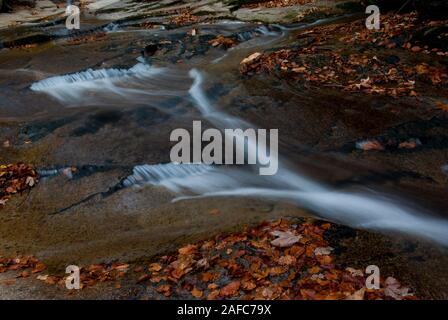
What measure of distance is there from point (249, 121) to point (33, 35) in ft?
36.0

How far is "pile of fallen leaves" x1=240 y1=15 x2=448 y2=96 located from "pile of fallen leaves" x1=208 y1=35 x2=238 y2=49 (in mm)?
1856

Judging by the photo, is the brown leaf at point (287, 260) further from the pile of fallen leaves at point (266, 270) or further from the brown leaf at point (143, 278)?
the brown leaf at point (143, 278)

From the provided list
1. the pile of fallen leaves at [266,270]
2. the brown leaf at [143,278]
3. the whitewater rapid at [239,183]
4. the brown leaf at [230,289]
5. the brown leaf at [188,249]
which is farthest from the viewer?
the whitewater rapid at [239,183]

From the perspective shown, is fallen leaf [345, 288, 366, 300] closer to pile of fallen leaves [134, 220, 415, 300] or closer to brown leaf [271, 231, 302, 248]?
pile of fallen leaves [134, 220, 415, 300]

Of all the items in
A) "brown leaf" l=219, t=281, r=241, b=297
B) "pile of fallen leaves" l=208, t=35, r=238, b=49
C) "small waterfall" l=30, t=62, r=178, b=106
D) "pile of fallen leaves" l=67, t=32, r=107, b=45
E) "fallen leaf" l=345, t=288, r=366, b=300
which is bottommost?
"brown leaf" l=219, t=281, r=241, b=297

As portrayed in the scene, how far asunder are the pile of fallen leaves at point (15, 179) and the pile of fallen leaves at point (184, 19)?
393 inches

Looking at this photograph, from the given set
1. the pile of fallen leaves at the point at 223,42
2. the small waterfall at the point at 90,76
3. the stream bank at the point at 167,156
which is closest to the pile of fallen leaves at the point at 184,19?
the pile of fallen leaves at the point at 223,42

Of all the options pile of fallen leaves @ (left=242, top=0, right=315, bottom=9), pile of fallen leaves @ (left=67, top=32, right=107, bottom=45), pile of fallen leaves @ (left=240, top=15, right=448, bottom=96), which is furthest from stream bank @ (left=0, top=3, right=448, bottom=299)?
pile of fallen leaves @ (left=242, top=0, right=315, bottom=9)

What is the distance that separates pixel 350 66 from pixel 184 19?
29.2 feet

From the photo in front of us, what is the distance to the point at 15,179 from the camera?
21.5ft

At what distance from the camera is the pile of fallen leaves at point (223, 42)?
39.5 ft

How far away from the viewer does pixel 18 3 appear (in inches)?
858

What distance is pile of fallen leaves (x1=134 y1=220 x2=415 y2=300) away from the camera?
3510 mm

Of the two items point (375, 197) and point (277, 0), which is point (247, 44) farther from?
point (375, 197)
